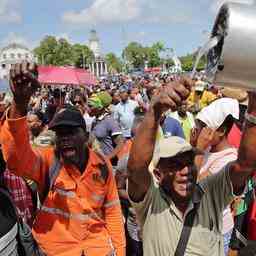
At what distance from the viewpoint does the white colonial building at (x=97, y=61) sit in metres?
120

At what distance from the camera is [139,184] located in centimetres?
210

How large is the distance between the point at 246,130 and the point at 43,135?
4338 millimetres

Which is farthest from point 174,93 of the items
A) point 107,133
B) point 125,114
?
point 125,114

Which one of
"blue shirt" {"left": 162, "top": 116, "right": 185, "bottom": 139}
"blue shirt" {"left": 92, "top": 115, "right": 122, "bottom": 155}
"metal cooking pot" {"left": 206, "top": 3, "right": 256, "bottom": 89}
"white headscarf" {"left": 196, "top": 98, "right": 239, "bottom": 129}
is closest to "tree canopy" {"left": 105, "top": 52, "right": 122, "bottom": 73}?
"blue shirt" {"left": 92, "top": 115, "right": 122, "bottom": 155}

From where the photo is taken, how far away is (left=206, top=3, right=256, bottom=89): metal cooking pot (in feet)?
5.41

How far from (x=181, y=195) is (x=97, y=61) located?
410ft

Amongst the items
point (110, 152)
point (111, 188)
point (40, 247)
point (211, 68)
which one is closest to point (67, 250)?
point (40, 247)

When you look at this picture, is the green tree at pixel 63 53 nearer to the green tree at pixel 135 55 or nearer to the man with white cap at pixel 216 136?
the green tree at pixel 135 55

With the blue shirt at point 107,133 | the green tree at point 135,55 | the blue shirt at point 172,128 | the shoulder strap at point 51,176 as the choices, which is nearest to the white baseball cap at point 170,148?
the shoulder strap at point 51,176

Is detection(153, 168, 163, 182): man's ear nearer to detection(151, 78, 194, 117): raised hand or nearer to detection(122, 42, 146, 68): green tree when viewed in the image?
detection(151, 78, 194, 117): raised hand

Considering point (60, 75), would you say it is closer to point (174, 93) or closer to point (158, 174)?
point (158, 174)

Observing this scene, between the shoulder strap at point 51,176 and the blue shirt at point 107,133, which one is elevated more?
the shoulder strap at point 51,176

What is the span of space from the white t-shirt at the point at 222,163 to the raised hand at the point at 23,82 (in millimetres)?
1365

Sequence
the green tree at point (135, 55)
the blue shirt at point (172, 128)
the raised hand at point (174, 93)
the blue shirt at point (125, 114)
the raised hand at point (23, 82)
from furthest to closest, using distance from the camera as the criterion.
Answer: the green tree at point (135, 55), the blue shirt at point (125, 114), the blue shirt at point (172, 128), the raised hand at point (23, 82), the raised hand at point (174, 93)
